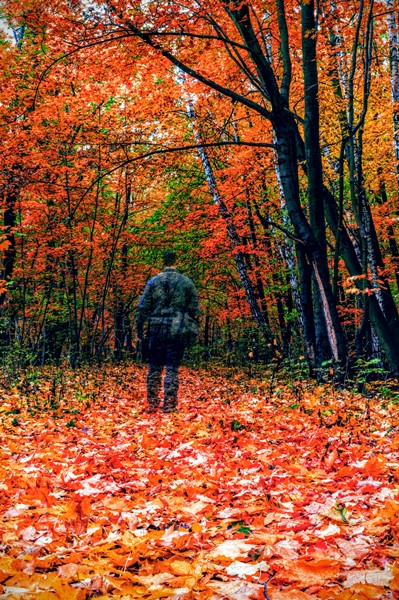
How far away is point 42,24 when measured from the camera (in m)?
6.85

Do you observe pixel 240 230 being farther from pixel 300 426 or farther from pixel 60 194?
pixel 300 426

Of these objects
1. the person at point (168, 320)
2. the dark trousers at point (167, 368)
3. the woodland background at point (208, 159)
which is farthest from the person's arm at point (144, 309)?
the woodland background at point (208, 159)

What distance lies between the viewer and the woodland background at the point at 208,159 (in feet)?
23.9

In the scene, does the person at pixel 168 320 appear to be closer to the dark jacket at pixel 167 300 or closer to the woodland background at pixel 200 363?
the dark jacket at pixel 167 300

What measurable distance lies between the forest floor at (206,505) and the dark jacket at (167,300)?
1798 millimetres

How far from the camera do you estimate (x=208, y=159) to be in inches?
559

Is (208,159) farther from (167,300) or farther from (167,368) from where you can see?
(167,368)

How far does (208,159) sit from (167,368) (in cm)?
867

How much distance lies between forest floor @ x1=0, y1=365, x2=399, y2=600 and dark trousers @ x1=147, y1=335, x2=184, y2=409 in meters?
0.90

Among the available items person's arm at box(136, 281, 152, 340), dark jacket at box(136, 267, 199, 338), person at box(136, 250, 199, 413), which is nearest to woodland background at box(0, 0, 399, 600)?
person at box(136, 250, 199, 413)

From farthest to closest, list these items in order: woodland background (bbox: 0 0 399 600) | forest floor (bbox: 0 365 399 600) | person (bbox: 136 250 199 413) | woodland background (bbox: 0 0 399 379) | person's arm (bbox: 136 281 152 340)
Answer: person's arm (bbox: 136 281 152 340)
person (bbox: 136 250 199 413)
woodland background (bbox: 0 0 399 379)
woodland background (bbox: 0 0 399 600)
forest floor (bbox: 0 365 399 600)

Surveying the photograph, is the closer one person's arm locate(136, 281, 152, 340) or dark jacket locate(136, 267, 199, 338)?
dark jacket locate(136, 267, 199, 338)

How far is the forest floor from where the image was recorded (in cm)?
190

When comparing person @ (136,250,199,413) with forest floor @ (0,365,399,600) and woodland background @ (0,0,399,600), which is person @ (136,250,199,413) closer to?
woodland background @ (0,0,399,600)
